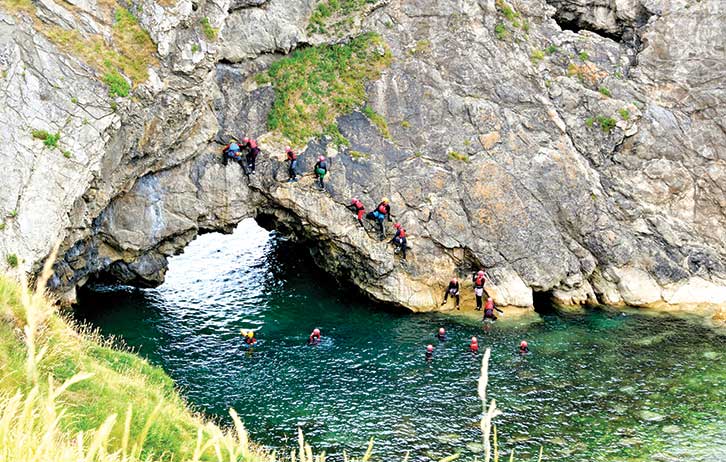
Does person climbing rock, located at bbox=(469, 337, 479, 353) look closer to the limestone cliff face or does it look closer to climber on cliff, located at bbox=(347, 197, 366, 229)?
the limestone cliff face

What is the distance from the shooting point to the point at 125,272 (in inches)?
1469

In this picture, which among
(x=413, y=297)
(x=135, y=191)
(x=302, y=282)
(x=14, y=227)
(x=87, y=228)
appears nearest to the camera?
(x=14, y=227)

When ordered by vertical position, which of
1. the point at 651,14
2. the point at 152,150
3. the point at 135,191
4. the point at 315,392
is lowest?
the point at 315,392

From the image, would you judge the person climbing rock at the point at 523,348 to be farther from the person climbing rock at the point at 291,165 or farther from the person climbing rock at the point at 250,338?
the person climbing rock at the point at 291,165

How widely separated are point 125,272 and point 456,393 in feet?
70.1

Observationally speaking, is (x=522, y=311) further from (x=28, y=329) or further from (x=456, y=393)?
(x=28, y=329)

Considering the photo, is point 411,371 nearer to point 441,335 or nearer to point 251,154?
point 441,335

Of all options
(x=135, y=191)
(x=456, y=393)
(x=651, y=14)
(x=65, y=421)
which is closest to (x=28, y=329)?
(x=65, y=421)

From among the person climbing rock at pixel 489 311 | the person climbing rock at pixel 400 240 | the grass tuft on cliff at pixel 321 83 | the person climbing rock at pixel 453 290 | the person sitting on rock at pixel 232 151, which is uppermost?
the grass tuft on cliff at pixel 321 83

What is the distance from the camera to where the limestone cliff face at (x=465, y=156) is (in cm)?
3478

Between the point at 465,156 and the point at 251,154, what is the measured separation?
13812mm

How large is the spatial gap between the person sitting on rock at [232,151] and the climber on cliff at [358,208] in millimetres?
7393

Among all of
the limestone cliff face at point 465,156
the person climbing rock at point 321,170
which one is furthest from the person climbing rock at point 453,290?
the person climbing rock at point 321,170

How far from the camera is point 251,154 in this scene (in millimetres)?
36938
